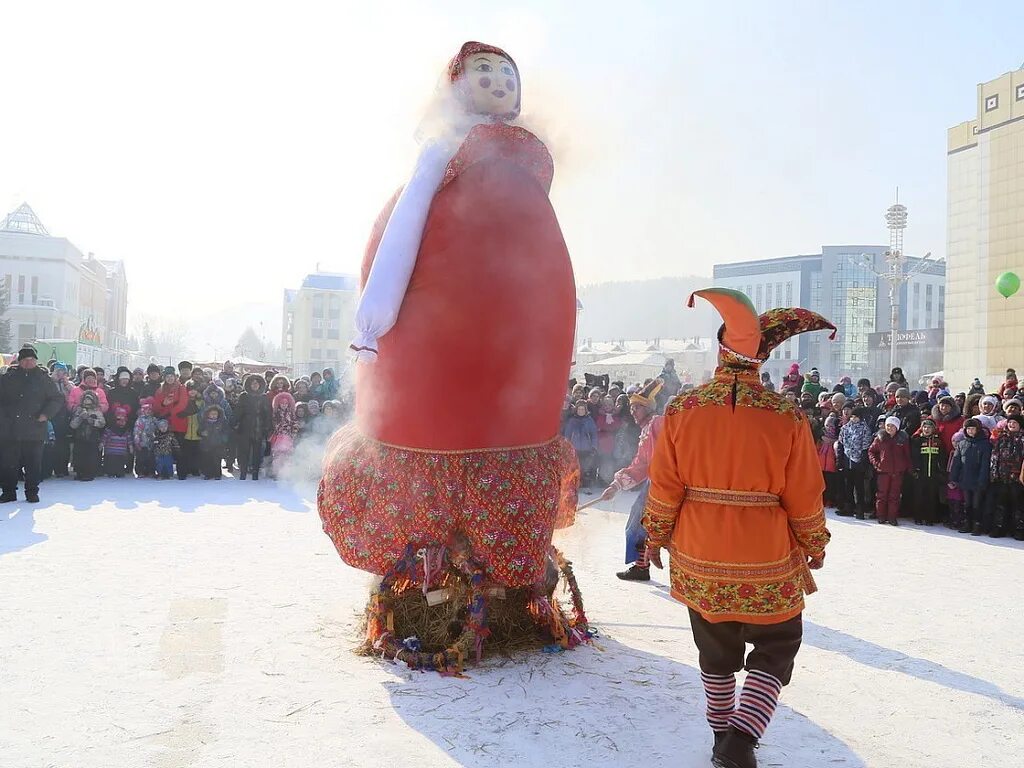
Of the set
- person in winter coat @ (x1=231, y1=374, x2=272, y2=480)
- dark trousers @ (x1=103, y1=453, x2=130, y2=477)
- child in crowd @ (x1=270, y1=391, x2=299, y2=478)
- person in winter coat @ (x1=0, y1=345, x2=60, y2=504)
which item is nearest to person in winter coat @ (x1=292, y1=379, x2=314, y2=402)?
child in crowd @ (x1=270, y1=391, x2=299, y2=478)

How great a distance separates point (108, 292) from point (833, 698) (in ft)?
211

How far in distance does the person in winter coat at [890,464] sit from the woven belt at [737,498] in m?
6.58

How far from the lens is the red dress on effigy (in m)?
3.54

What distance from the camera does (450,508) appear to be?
3547mm

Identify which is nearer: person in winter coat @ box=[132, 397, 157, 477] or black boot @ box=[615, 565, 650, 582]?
black boot @ box=[615, 565, 650, 582]

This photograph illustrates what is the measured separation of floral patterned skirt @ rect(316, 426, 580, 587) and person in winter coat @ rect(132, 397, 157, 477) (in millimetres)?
7863

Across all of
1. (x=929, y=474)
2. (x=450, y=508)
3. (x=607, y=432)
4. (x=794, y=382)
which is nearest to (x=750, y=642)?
(x=450, y=508)

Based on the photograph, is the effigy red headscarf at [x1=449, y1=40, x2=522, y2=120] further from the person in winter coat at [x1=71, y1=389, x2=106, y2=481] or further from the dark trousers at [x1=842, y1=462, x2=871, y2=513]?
the person in winter coat at [x1=71, y1=389, x2=106, y2=481]

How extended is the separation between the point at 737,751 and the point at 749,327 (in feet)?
4.55

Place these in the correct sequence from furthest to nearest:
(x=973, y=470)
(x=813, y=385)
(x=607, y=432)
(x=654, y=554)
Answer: (x=813, y=385), (x=607, y=432), (x=973, y=470), (x=654, y=554)

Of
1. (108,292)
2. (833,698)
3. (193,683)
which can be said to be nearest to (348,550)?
(193,683)

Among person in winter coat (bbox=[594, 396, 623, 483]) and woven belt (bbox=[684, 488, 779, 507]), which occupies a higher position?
woven belt (bbox=[684, 488, 779, 507])

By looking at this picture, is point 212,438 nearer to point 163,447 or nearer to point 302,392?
point 163,447

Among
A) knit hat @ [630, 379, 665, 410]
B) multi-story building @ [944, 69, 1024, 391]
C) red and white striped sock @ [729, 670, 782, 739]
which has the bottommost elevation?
red and white striped sock @ [729, 670, 782, 739]
